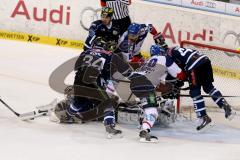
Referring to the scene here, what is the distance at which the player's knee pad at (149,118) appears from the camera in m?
6.24

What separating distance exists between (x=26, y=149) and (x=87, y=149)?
2.09ft

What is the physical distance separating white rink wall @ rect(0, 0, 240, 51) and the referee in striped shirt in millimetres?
2652

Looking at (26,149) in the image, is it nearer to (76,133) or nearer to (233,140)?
(76,133)

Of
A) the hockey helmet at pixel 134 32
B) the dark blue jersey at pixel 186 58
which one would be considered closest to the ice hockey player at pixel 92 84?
the hockey helmet at pixel 134 32

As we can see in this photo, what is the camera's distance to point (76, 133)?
21.2ft

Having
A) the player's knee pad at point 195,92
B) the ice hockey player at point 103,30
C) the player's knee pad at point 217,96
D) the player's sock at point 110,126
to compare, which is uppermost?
the ice hockey player at point 103,30

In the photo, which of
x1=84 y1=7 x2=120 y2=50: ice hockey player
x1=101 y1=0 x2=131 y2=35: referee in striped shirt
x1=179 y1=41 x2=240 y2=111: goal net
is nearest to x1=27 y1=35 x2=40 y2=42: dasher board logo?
x1=101 y1=0 x2=131 y2=35: referee in striped shirt

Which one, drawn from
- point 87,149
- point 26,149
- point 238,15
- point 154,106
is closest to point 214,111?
point 154,106

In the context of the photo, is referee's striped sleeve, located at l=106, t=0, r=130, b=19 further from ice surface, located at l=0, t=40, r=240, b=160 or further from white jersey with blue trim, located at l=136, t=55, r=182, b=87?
white jersey with blue trim, located at l=136, t=55, r=182, b=87

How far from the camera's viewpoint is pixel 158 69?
22.2 ft

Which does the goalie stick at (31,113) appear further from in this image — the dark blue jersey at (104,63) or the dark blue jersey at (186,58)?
the dark blue jersey at (186,58)

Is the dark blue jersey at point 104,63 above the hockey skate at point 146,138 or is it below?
above

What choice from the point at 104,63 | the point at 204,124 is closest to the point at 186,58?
the point at 204,124

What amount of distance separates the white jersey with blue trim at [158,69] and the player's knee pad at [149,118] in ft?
1.62
